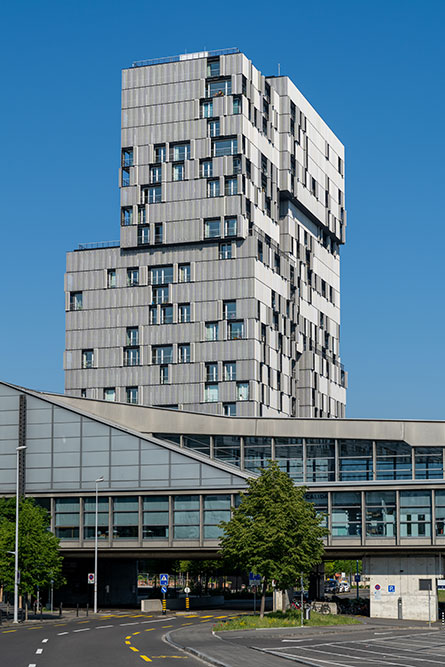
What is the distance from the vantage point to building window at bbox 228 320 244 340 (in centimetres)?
13975

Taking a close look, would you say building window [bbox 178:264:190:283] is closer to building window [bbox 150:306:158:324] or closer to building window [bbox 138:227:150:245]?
building window [bbox 150:306:158:324]

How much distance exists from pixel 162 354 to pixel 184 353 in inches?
122

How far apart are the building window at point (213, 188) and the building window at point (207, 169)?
1.07 m

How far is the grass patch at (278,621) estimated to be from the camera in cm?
6472

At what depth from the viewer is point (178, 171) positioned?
145 meters

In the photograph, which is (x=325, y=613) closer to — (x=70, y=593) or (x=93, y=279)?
(x=70, y=593)

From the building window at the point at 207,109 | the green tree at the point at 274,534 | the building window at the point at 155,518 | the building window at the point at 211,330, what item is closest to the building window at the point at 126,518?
the building window at the point at 155,518

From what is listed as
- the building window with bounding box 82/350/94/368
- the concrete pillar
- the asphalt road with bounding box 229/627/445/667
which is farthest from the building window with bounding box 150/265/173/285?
the asphalt road with bounding box 229/627/445/667

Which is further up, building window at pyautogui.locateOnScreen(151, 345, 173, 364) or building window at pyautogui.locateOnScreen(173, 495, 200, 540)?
building window at pyautogui.locateOnScreen(151, 345, 173, 364)

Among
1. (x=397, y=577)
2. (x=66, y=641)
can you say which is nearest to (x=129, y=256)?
(x=397, y=577)

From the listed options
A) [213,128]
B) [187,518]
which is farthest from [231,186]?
[187,518]

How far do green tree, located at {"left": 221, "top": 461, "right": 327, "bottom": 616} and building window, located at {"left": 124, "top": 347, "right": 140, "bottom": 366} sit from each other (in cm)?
7155

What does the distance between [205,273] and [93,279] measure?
16469 mm

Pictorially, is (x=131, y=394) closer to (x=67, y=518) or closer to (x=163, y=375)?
(x=163, y=375)
